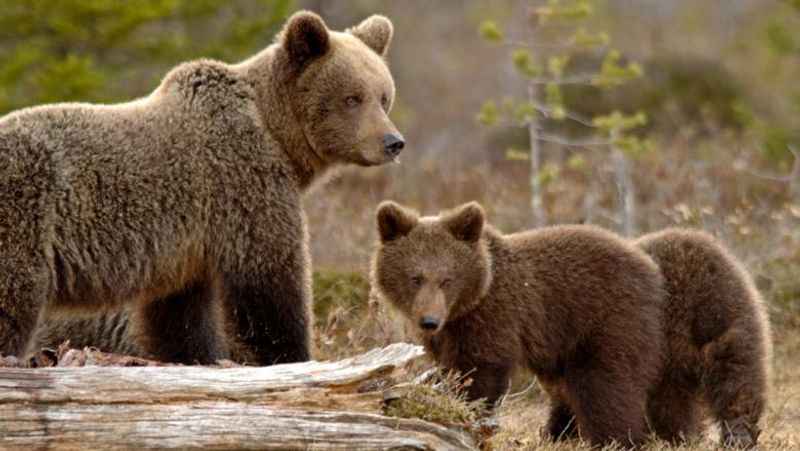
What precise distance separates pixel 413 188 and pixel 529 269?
905cm

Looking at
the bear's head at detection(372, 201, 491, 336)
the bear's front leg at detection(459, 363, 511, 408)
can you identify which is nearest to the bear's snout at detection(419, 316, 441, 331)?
the bear's head at detection(372, 201, 491, 336)

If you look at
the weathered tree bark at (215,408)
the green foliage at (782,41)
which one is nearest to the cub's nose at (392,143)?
the weathered tree bark at (215,408)

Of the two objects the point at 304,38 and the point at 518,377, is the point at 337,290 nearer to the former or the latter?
the point at 518,377

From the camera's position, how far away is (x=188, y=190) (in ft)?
22.7

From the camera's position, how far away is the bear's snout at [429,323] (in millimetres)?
7195

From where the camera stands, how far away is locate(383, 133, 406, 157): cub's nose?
726 centimetres

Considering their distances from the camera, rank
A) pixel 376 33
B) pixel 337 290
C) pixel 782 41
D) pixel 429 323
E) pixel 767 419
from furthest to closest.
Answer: pixel 782 41 < pixel 337 290 < pixel 767 419 < pixel 376 33 < pixel 429 323

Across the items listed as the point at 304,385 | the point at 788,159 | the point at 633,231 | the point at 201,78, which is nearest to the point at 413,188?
the point at 633,231

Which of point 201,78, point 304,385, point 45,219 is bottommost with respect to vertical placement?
point 304,385

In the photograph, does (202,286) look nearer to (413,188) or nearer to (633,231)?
(633,231)

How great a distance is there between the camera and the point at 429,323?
720 centimetres

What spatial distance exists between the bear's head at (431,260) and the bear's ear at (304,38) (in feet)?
3.14

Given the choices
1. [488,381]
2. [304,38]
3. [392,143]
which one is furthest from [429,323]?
[304,38]

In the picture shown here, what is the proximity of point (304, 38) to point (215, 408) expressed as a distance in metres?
2.40
